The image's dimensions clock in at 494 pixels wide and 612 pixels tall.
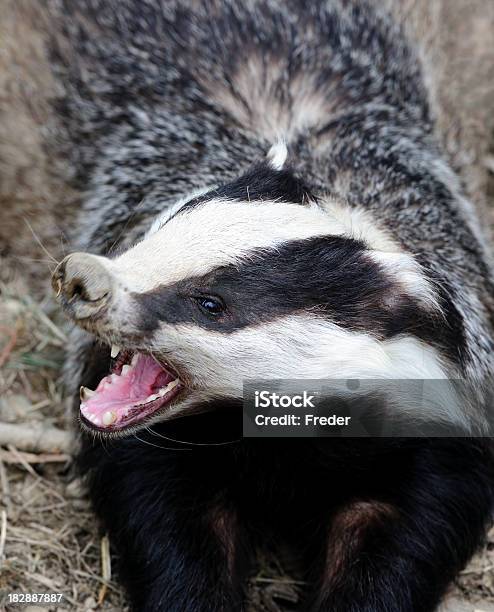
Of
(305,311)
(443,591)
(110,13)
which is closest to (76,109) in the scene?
(110,13)

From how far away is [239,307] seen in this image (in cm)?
280

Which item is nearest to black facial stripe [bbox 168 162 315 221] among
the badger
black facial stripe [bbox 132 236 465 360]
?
the badger

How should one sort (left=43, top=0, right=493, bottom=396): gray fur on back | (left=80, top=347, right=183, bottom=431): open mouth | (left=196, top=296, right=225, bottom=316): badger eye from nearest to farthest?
(left=196, top=296, right=225, bottom=316): badger eye, (left=80, top=347, right=183, bottom=431): open mouth, (left=43, top=0, right=493, bottom=396): gray fur on back

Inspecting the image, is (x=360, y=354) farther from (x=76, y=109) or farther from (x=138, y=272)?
(x=76, y=109)

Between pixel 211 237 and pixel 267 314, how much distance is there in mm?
242

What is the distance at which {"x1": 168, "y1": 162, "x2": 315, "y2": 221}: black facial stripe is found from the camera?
3.01m

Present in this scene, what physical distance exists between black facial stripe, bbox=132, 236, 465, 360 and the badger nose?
0.08 meters

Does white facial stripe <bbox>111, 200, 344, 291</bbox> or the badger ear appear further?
the badger ear

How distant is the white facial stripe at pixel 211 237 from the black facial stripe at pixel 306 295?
25 millimetres

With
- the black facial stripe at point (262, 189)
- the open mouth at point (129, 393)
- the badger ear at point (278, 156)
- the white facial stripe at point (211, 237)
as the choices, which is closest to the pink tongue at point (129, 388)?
the open mouth at point (129, 393)

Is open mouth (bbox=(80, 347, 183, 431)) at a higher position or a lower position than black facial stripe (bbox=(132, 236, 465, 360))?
lower

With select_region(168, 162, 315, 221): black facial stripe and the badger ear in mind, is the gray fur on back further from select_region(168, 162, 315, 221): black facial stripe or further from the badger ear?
select_region(168, 162, 315, 221): black facial stripe

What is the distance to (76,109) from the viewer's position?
443 cm

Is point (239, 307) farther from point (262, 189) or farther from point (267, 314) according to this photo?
point (262, 189)
